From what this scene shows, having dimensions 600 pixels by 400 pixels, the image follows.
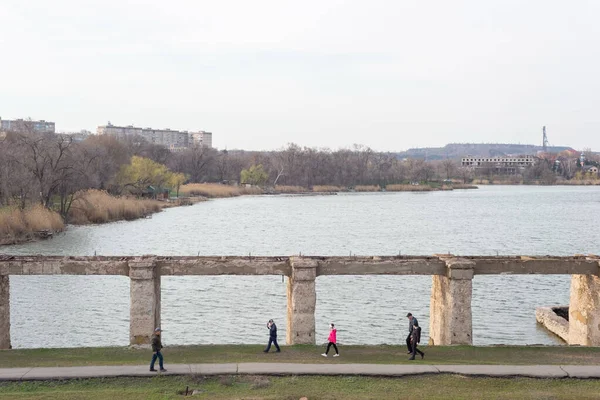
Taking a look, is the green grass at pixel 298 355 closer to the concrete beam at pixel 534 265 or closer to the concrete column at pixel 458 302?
the concrete column at pixel 458 302

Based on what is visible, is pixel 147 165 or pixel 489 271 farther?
pixel 147 165

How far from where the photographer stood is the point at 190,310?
33.4 metres

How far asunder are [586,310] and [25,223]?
158 feet

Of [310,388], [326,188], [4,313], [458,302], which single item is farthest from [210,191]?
[310,388]

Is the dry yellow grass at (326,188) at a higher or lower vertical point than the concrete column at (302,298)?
higher

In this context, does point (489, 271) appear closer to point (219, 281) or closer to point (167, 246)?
point (219, 281)

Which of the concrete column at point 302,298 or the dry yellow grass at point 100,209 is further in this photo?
the dry yellow grass at point 100,209

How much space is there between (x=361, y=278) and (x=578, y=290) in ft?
65.1

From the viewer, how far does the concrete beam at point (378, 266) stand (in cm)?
2153

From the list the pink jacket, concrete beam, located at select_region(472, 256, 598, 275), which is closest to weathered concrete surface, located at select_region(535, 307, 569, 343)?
concrete beam, located at select_region(472, 256, 598, 275)

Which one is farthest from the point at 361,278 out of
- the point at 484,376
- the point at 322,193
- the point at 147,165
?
the point at 322,193

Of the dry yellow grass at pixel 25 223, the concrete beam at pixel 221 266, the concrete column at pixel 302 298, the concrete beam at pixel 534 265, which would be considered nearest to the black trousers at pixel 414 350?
the concrete column at pixel 302 298

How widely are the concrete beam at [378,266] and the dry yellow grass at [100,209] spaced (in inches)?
2134

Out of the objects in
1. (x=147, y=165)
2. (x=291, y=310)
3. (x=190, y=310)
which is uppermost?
(x=147, y=165)
